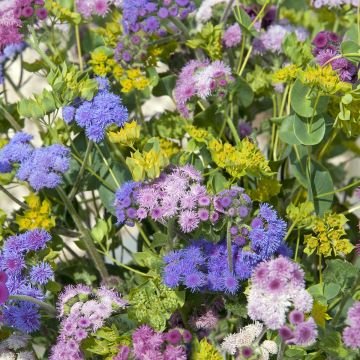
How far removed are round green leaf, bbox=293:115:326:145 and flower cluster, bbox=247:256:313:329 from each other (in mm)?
299

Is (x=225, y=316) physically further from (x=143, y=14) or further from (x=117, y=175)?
(x=143, y=14)

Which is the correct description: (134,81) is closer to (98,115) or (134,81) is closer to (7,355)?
(98,115)

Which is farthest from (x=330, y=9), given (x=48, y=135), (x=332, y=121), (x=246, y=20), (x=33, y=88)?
(x=33, y=88)

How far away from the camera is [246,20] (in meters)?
1.35

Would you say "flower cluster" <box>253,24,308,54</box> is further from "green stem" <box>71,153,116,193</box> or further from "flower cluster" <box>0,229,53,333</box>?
"flower cluster" <box>0,229,53,333</box>

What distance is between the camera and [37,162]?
121cm

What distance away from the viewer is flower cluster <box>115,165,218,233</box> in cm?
105

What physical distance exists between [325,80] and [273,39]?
1.14 feet

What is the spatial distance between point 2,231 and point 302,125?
0.51 metres

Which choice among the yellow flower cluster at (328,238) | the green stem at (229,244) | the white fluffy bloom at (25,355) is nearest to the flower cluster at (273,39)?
the yellow flower cluster at (328,238)

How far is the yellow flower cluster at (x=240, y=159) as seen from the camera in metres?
1.11

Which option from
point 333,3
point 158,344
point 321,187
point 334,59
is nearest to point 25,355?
point 158,344

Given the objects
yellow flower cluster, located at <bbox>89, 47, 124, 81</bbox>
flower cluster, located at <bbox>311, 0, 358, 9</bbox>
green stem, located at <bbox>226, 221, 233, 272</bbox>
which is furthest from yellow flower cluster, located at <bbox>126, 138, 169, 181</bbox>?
flower cluster, located at <bbox>311, 0, 358, 9</bbox>

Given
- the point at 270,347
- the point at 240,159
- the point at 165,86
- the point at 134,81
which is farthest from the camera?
the point at 165,86
